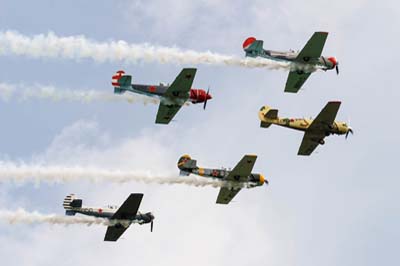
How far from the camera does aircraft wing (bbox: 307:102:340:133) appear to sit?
88.2 metres

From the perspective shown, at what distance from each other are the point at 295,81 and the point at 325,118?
11.3ft

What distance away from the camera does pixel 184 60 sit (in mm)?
86875

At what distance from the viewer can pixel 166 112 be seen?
87.9 metres

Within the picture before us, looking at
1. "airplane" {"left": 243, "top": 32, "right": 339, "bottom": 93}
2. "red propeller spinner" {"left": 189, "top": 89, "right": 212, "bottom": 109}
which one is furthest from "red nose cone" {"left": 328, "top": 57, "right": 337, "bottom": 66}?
"red propeller spinner" {"left": 189, "top": 89, "right": 212, "bottom": 109}

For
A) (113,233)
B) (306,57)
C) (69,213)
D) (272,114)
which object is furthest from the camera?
(113,233)

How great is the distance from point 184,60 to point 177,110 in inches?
137

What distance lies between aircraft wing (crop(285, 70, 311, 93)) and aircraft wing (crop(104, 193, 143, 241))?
12919 millimetres

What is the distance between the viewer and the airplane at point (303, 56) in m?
86.4

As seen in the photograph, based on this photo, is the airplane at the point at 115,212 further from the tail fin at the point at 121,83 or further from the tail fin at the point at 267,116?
the tail fin at the point at 267,116

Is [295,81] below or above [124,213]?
above

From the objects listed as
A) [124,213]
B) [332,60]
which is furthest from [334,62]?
[124,213]

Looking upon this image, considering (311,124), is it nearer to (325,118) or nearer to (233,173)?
(325,118)

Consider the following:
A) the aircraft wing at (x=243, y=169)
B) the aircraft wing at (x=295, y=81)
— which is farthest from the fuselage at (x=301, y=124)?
the aircraft wing at (x=243, y=169)

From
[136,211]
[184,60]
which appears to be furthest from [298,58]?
[136,211]
